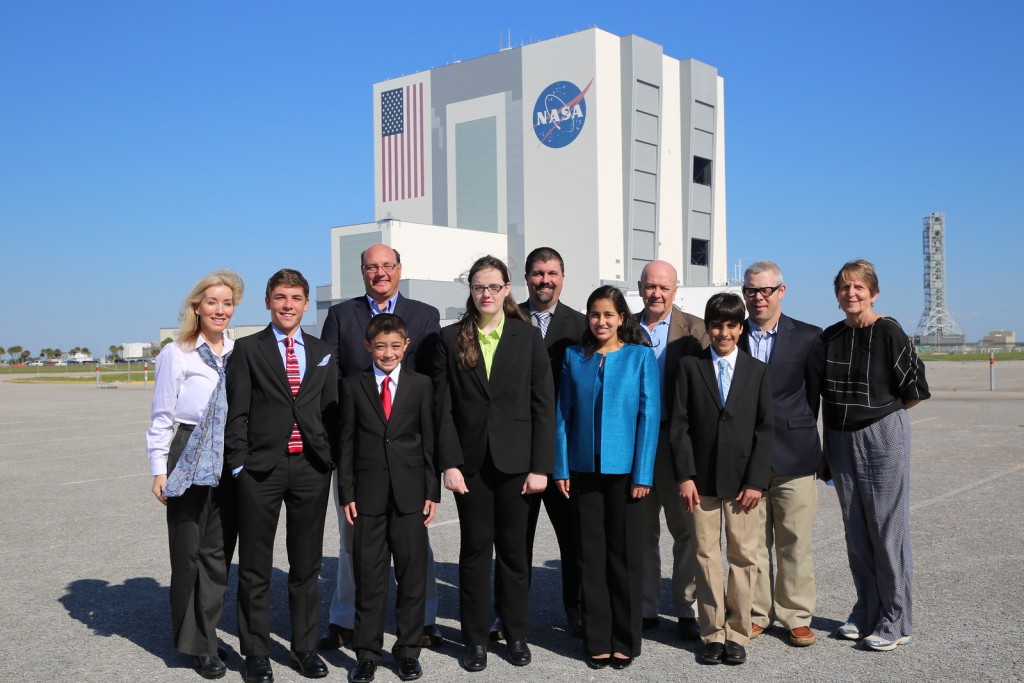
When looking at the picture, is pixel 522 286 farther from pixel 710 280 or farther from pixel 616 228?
pixel 710 280

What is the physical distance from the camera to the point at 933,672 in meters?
4.08

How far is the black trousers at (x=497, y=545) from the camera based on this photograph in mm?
4527

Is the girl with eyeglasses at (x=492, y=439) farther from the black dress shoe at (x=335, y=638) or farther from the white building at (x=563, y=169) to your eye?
the white building at (x=563, y=169)

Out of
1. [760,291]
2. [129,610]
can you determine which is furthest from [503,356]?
[129,610]

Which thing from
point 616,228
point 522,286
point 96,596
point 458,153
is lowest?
point 96,596

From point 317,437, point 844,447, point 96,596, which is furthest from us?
point 96,596

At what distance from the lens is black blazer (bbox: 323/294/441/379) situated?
4871mm

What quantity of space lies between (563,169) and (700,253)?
10826mm

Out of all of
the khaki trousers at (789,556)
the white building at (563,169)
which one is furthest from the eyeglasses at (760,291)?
the white building at (563,169)

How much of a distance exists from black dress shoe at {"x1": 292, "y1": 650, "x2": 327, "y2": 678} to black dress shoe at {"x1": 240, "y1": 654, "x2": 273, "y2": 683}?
0.15 m

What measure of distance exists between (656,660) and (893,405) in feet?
6.11

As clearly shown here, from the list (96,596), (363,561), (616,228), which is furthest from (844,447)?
(616,228)

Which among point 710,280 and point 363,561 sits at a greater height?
point 710,280

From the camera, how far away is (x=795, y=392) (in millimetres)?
4770
